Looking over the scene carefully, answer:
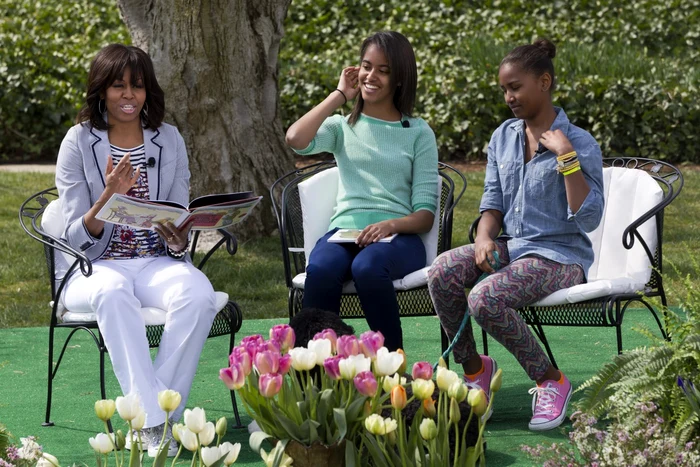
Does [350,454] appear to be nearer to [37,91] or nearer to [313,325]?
[313,325]

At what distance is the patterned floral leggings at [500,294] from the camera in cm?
400

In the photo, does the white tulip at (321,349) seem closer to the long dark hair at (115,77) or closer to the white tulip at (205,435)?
the white tulip at (205,435)

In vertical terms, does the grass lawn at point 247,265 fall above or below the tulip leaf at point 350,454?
below

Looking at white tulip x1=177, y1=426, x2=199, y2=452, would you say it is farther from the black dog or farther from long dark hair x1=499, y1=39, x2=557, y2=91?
long dark hair x1=499, y1=39, x2=557, y2=91

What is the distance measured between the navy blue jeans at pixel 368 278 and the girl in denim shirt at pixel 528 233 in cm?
20

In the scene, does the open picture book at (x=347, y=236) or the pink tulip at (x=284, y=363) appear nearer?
the pink tulip at (x=284, y=363)

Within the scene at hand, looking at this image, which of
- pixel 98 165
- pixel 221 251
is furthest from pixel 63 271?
pixel 221 251

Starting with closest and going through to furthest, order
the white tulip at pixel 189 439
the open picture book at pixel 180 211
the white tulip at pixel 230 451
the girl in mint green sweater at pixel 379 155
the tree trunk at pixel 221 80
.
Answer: the white tulip at pixel 189 439 → the white tulip at pixel 230 451 → the open picture book at pixel 180 211 → the girl in mint green sweater at pixel 379 155 → the tree trunk at pixel 221 80

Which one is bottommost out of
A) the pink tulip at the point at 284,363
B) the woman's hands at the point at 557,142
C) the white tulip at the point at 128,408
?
the white tulip at the point at 128,408

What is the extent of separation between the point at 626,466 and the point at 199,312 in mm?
1828

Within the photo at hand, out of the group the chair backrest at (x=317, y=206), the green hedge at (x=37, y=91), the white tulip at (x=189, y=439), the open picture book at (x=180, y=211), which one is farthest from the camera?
the green hedge at (x=37, y=91)

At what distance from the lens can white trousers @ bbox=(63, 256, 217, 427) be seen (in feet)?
12.6

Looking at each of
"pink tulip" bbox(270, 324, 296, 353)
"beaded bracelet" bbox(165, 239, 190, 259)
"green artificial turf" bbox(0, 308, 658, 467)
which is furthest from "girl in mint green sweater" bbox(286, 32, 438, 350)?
"pink tulip" bbox(270, 324, 296, 353)

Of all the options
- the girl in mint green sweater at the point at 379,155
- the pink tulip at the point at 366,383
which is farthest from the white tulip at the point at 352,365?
the girl in mint green sweater at the point at 379,155
